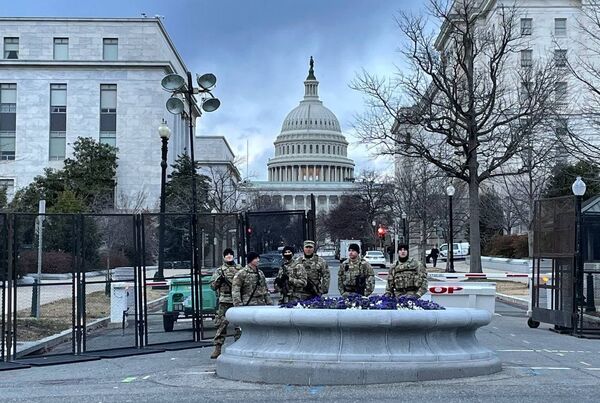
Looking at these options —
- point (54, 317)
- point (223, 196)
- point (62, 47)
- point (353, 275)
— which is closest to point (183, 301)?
point (54, 317)

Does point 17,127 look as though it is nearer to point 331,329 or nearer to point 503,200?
point 503,200

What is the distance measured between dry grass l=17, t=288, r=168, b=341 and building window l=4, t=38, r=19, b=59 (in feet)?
171

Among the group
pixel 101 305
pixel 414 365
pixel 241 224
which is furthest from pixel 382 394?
pixel 101 305

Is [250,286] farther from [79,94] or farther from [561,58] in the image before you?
[79,94]

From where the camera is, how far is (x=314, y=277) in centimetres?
1281

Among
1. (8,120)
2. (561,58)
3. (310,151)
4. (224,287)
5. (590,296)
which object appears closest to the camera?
(224,287)

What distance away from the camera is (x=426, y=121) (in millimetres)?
35125

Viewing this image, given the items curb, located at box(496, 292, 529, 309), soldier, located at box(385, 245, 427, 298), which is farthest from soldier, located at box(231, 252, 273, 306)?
curb, located at box(496, 292, 529, 309)

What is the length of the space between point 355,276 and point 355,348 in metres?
2.74

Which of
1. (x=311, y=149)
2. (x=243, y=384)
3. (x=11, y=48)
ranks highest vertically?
(x=311, y=149)

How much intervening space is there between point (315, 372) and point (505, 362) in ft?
12.3

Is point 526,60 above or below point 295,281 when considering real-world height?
above

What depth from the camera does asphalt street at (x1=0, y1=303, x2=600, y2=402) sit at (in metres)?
9.39

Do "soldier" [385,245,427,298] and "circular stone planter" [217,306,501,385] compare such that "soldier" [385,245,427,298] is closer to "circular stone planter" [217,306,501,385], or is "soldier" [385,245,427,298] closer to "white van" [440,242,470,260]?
"circular stone planter" [217,306,501,385]
